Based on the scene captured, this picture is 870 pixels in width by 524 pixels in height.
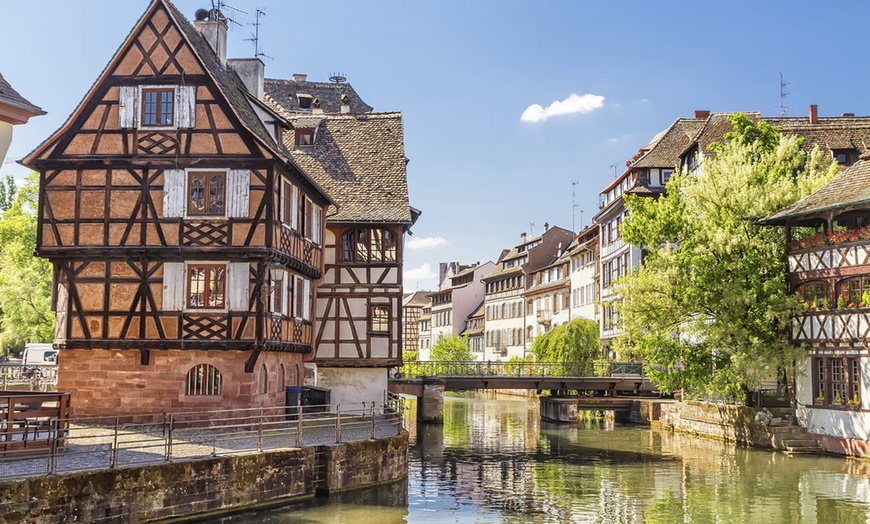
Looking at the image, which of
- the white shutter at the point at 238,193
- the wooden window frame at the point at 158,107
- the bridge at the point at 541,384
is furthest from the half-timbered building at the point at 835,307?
the wooden window frame at the point at 158,107

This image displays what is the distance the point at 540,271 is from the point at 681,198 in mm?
50616

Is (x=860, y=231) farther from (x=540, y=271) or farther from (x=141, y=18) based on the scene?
(x=540, y=271)

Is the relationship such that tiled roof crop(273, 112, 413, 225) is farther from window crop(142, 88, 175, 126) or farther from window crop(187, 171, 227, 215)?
window crop(142, 88, 175, 126)

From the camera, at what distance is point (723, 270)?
36.8m

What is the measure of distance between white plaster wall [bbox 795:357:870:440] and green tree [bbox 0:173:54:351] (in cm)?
4115

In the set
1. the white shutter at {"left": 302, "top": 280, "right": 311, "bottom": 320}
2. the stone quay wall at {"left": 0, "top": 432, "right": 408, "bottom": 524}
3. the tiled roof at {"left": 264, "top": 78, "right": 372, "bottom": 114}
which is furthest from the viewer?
the tiled roof at {"left": 264, "top": 78, "right": 372, "bottom": 114}

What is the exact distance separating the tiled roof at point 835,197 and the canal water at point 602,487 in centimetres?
821

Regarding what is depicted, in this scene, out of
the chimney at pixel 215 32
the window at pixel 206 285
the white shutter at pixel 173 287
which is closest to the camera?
the white shutter at pixel 173 287

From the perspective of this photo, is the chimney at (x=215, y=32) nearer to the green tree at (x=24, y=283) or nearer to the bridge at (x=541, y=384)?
the bridge at (x=541, y=384)

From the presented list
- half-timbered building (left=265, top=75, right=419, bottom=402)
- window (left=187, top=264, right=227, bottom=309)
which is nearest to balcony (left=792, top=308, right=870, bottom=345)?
half-timbered building (left=265, top=75, right=419, bottom=402)

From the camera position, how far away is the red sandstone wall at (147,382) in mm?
27750

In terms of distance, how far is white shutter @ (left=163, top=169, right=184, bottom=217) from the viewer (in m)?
28.2

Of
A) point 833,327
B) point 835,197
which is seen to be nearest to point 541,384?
point 833,327

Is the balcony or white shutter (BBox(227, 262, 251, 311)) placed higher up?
white shutter (BBox(227, 262, 251, 311))
